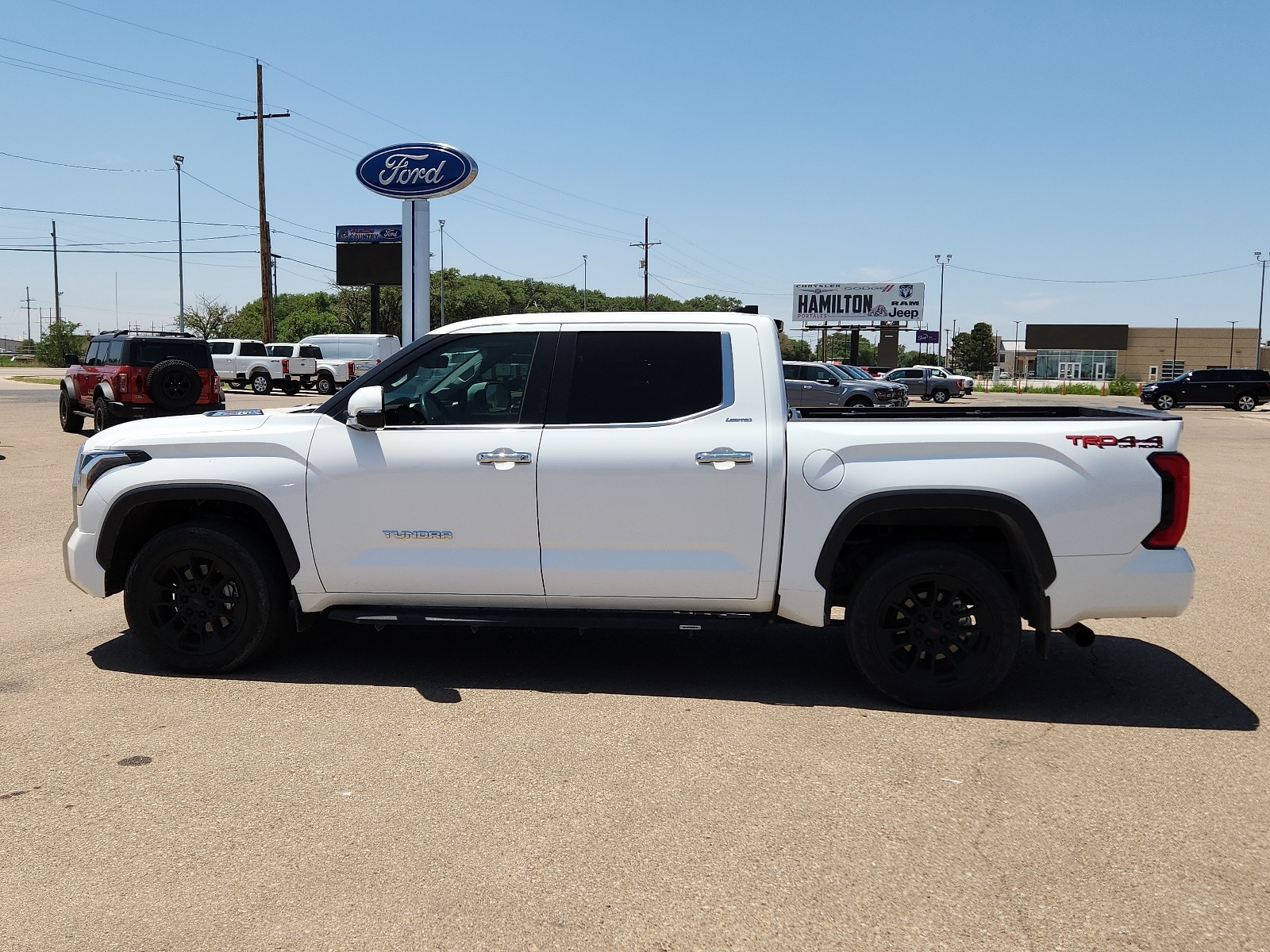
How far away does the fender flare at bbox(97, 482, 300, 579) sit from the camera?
531cm

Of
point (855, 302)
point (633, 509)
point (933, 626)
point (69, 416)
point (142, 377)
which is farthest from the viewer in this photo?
point (855, 302)

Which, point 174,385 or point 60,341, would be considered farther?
point 60,341

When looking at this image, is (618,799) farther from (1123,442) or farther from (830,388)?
(830,388)

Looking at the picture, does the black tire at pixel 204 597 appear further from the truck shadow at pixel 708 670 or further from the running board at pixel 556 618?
the running board at pixel 556 618

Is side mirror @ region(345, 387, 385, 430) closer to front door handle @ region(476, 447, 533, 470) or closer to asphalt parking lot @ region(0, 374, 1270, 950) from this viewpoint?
front door handle @ region(476, 447, 533, 470)

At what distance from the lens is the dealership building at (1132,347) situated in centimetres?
9925

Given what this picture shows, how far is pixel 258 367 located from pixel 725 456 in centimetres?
3601

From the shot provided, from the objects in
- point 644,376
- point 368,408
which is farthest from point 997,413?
point 368,408

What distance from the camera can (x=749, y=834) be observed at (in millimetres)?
3680

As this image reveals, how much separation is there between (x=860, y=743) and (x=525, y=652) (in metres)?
2.17

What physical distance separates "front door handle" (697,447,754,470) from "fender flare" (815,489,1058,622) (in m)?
0.52

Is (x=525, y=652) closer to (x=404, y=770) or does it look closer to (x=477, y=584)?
(x=477, y=584)

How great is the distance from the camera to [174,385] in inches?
704

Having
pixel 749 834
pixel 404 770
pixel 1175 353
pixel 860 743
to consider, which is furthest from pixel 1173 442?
pixel 1175 353
